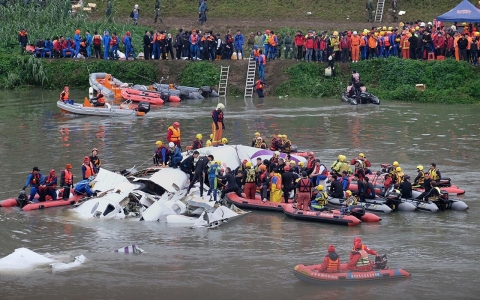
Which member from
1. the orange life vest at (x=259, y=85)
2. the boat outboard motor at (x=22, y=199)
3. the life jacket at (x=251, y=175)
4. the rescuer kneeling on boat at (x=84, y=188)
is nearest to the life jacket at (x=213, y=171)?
the life jacket at (x=251, y=175)

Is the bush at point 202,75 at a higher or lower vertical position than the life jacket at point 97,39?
lower

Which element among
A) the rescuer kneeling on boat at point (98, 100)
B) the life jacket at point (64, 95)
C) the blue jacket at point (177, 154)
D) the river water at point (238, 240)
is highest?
the life jacket at point (64, 95)

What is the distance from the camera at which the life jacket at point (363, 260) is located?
19062 millimetres

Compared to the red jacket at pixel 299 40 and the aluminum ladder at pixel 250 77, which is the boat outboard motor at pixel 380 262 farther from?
the red jacket at pixel 299 40

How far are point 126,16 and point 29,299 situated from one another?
37.3 m

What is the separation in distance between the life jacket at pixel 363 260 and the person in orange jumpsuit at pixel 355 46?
25.5 meters

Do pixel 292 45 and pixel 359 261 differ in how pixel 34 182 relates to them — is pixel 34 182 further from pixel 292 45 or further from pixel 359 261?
pixel 292 45

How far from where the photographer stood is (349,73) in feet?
145

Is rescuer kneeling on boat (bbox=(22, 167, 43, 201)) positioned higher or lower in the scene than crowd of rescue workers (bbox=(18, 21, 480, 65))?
lower

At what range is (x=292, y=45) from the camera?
4584 centimetres

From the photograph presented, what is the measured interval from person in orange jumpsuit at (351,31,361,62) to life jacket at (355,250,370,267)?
2549 cm

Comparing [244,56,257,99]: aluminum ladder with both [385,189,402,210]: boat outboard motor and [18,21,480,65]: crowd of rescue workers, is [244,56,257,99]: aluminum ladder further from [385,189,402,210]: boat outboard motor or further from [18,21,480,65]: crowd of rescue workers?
[385,189,402,210]: boat outboard motor

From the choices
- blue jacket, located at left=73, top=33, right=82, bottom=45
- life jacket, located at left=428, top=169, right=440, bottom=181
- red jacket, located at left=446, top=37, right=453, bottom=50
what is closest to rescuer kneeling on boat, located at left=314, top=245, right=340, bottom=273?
life jacket, located at left=428, top=169, right=440, bottom=181

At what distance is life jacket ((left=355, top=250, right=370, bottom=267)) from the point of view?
19062mm
